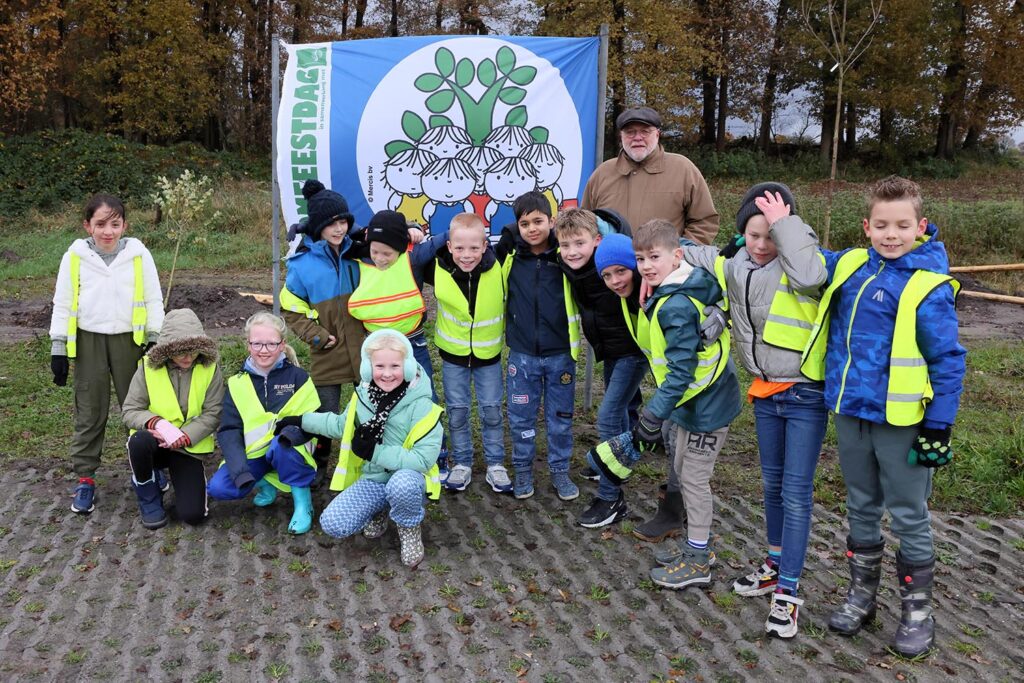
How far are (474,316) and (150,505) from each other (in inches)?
82.6

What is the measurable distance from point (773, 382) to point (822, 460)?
8.70 ft

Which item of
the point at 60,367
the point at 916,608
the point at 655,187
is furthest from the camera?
the point at 655,187

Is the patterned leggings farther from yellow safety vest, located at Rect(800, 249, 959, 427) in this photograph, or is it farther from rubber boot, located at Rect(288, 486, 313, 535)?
yellow safety vest, located at Rect(800, 249, 959, 427)

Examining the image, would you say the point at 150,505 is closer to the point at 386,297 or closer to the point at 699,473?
the point at 386,297

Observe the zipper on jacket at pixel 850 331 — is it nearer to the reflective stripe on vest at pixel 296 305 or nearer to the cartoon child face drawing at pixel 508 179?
the reflective stripe on vest at pixel 296 305

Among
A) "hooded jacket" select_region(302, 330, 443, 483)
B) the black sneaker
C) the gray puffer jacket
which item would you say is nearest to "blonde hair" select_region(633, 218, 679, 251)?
the gray puffer jacket

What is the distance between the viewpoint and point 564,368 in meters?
4.95

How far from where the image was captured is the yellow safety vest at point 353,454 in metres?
4.39

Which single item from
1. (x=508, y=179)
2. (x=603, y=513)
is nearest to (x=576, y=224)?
(x=603, y=513)

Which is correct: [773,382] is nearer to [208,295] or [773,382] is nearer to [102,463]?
[102,463]

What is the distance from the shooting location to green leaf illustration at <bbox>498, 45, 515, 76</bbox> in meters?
6.32

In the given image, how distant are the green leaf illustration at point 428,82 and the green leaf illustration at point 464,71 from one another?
0.13m

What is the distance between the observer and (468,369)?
517cm

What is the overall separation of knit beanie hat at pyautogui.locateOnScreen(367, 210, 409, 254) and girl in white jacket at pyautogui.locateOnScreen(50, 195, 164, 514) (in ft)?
4.24
